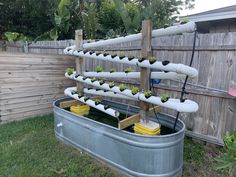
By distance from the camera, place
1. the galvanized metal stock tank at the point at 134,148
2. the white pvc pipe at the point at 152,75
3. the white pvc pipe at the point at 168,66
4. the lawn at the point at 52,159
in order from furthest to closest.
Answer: the lawn at the point at 52,159
the white pvc pipe at the point at 152,75
the galvanized metal stock tank at the point at 134,148
the white pvc pipe at the point at 168,66

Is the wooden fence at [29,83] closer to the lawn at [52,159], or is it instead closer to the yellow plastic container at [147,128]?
the lawn at [52,159]

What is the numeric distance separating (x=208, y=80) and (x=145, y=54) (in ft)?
3.96

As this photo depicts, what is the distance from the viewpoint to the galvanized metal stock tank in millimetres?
2430

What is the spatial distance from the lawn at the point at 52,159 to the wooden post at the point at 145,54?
33.7 inches

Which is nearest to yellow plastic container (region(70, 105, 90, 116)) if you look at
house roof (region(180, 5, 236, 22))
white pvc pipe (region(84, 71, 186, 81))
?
white pvc pipe (region(84, 71, 186, 81))

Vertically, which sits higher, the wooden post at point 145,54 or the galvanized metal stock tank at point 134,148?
the wooden post at point 145,54

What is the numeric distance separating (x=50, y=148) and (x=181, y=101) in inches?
84.5

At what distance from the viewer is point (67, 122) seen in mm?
3414

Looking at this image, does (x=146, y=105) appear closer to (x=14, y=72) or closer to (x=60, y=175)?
(x=60, y=175)

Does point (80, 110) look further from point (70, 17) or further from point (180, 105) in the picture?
point (70, 17)

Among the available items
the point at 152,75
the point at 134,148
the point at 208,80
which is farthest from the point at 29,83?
the point at 208,80

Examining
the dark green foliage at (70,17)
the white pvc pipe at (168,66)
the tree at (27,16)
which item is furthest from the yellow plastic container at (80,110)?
the tree at (27,16)

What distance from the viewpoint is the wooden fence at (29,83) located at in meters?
4.37

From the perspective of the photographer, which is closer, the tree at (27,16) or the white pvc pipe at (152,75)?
the white pvc pipe at (152,75)
